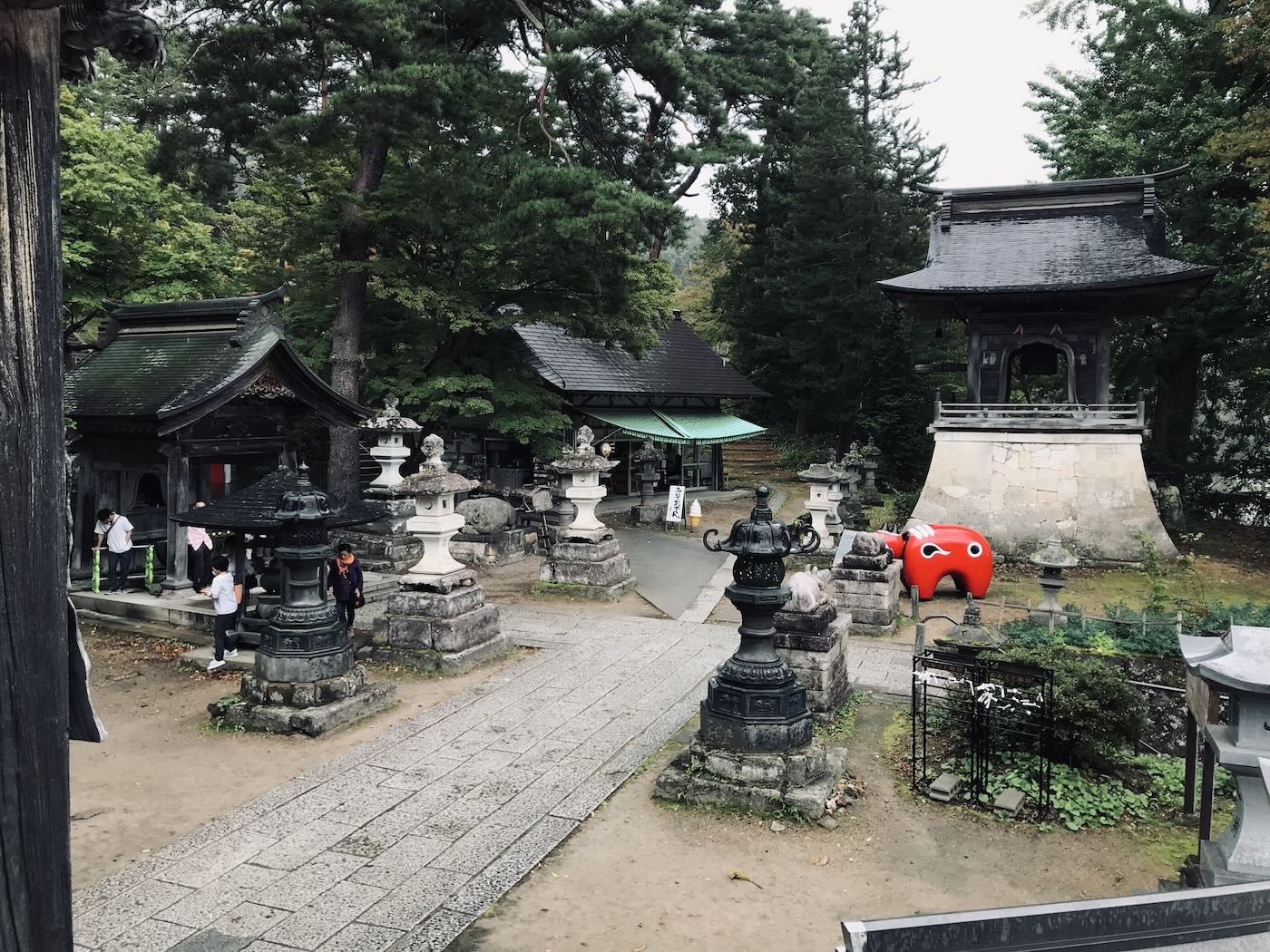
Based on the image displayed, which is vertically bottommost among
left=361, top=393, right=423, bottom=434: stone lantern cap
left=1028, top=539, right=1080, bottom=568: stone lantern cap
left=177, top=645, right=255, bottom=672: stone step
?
left=177, top=645, right=255, bottom=672: stone step

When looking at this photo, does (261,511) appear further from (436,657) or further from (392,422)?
(392,422)

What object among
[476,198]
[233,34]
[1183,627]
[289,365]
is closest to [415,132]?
[476,198]

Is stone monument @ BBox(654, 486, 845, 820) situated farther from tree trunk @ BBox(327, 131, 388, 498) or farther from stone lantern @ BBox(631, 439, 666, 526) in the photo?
stone lantern @ BBox(631, 439, 666, 526)

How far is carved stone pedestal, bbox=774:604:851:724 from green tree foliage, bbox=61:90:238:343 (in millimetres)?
15428

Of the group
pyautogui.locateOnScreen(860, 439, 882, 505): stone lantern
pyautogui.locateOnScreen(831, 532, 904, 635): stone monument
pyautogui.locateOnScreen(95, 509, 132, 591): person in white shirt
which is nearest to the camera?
pyautogui.locateOnScreen(831, 532, 904, 635): stone monument

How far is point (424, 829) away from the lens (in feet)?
20.7

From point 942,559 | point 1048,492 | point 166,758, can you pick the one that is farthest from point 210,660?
point 1048,492

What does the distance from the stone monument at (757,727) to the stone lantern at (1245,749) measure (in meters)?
2.99

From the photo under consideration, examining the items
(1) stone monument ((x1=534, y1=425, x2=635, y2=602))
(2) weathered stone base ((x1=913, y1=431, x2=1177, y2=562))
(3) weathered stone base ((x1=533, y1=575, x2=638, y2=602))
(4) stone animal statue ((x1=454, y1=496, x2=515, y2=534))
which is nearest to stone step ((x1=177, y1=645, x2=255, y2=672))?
(3) weathered stone base ((x1=533, y1=575, x2=638, y2=602))

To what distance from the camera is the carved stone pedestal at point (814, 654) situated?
28.3ft

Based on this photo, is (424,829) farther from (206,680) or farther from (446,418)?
(446,418)

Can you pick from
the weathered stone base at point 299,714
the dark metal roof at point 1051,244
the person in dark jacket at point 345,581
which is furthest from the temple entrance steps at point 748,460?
the weathered stone base at point 299,714

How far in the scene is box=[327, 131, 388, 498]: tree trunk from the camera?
17.7 meters

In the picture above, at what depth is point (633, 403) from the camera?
26.5m
